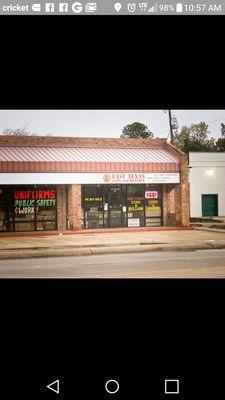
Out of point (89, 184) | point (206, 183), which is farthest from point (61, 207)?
point (206, 183)

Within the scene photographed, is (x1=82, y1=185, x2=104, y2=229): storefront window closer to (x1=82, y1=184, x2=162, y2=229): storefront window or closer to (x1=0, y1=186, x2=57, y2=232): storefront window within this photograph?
(x1=82, y1=184, x2=162, y2=229): storefront window

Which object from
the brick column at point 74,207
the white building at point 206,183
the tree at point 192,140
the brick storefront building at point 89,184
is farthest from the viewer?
the tree at point 192,140

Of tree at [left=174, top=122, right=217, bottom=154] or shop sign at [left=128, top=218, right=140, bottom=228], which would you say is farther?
tree at [left=174, top=122, right=217, bottom=154]

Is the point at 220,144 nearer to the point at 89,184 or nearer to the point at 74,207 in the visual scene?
the point at 89,184

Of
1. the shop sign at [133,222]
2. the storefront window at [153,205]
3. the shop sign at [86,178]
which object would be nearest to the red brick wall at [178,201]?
the storefront window at [153,205]

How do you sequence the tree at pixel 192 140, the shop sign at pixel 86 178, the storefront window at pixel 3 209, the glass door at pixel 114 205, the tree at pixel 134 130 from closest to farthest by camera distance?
the tree at pixel 134 130 < the shop sign at pixel 86 178 < the storefront window at pixel 3 209 < the glass door at pixel 114 205 < the tree at pixel 192 140

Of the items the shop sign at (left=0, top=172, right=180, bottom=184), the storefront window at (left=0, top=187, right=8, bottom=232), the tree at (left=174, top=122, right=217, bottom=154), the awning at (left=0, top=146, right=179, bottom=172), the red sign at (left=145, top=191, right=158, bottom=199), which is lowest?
the storefront window at (left=0, top=187, right=8, bottom=232)

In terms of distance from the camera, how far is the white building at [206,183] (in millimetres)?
35375

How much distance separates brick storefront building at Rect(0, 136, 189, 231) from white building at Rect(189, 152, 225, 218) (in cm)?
998

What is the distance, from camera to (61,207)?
23.9 metres

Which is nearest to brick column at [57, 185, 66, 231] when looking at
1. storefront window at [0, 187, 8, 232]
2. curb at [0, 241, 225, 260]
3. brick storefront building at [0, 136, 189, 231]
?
brick storefront building at [0, 136, 189, 231]

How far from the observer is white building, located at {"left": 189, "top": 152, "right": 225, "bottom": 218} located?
35375 millimetres
